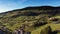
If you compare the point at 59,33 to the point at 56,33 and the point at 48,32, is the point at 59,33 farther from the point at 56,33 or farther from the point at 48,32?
the point at 48,32

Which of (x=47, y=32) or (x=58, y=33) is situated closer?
(x=47, y=32)

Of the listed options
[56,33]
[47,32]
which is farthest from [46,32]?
[56,33]

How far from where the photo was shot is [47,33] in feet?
579

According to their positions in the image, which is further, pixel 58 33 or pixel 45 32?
pixel 58 33

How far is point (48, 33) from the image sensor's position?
178 metres

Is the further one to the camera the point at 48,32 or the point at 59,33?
the point at 59,33

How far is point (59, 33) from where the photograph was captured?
19325 cm

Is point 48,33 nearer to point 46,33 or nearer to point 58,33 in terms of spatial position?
point 46,33

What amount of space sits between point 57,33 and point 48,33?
18222 millimetres

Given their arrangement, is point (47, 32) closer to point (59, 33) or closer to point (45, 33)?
point (45, 33)

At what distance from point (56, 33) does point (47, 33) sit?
19.2 m

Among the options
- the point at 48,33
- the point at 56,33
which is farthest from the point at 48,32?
the point at 56,33

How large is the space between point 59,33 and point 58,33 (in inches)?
44.9

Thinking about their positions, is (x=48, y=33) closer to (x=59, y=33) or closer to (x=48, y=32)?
(x=48, y=32)
